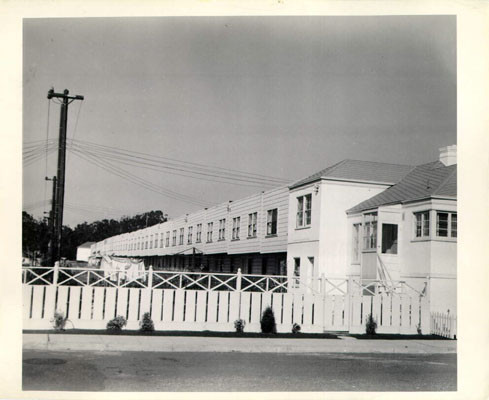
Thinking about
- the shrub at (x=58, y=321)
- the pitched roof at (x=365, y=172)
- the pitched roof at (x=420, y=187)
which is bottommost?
the shrub at (x=58, y=321)

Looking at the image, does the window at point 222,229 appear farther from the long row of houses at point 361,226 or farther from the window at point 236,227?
the window at point 236,227

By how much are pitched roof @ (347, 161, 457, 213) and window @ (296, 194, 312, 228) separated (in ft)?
5.41

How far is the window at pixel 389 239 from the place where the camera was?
1839cm

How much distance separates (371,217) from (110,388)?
12.0 meters

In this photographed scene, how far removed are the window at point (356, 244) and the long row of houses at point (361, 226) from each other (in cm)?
3

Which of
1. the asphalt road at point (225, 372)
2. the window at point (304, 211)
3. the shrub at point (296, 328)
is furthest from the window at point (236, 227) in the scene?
the asphalt road at point (225, 372)

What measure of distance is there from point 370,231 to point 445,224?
311cm

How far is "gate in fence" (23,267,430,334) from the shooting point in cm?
1299

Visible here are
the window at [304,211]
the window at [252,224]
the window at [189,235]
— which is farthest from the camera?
the window at [189,235]

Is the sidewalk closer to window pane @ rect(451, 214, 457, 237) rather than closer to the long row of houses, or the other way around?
the long row of houses

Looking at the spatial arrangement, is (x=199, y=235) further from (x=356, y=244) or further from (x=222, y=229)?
(x=356, y=244)

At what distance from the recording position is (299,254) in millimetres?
21219

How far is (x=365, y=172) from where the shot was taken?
20.6 meters
